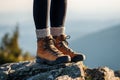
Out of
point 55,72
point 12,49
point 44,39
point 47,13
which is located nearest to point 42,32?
point 44,39

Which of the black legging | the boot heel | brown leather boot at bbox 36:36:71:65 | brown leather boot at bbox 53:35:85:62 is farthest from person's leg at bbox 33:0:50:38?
the boot heel

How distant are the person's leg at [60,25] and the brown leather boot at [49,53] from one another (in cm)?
16

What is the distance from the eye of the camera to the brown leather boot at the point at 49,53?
816cm

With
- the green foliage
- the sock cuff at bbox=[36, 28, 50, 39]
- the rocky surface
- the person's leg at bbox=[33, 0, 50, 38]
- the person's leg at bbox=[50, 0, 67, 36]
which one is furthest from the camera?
the green foliage

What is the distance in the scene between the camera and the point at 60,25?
841 centimetres

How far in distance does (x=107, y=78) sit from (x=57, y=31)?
1049 millimetres

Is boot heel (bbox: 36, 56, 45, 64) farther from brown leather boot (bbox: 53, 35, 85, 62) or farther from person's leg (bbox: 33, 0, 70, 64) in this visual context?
brown leather boot (bbox: 53, 35, 85, 62)

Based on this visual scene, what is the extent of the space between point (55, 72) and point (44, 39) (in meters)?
0.67

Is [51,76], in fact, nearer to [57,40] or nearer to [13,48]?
[57,40]

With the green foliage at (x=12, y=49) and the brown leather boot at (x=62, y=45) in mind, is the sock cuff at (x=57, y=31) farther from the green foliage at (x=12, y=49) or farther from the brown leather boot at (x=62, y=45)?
the green foliage at (x=12, y=49)

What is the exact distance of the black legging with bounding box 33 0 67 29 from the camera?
8.08m

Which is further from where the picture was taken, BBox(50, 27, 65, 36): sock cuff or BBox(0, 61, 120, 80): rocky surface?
BBox(50, 27, 65, 36): sock cuff

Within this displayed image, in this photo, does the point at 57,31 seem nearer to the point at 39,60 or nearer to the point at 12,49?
the point at 39,60

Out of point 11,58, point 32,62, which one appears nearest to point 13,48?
point 11,58
